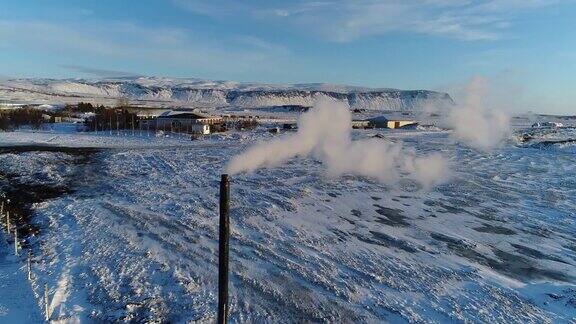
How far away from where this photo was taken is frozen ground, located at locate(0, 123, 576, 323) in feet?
41.5

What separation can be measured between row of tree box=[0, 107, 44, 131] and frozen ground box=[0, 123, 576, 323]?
42.7 meters

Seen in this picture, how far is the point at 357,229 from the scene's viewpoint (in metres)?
20.0

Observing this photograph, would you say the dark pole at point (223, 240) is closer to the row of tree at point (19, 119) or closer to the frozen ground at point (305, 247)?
the frozen ground at point (305, 247)

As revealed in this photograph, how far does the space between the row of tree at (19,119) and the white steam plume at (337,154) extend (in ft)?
165

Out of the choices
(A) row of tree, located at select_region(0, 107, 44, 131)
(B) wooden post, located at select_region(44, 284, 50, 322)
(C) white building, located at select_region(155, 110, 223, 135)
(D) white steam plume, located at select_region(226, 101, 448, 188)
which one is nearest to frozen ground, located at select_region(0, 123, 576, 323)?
(B) wooden post, located at select_region(44, 284, 50, 322)

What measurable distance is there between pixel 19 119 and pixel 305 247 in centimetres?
7244

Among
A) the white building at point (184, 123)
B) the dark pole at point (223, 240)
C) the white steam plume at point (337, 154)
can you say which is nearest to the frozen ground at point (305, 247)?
the white steam plume at point (337, 154)

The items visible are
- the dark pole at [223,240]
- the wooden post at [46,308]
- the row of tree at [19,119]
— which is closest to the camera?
the dark pole at [223,240]

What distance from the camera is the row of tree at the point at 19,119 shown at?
7050 centimetres

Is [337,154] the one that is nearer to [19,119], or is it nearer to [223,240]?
[223,240]

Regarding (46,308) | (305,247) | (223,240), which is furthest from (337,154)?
(223,240)

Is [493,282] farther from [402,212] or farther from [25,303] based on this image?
[25,303]

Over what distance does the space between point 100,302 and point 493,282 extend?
11206mm

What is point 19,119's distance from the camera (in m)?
75.2
